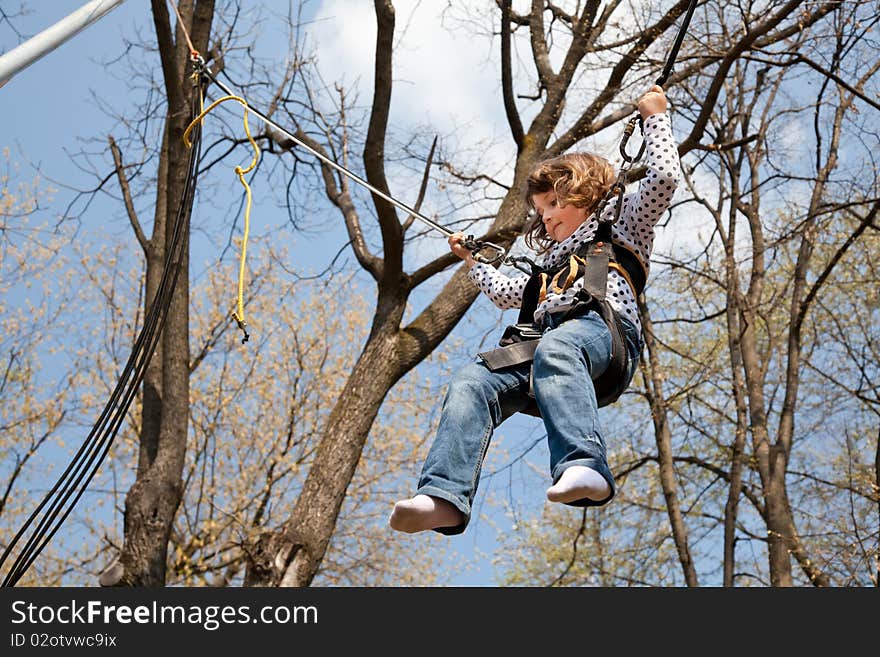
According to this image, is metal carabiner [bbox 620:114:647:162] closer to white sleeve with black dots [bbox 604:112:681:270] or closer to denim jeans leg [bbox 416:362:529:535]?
white sleeve with black dots [bbox 604:112:681:270]

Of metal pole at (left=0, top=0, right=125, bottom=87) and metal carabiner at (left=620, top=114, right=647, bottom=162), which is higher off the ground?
metal pole at (left=0, top=0, right=125, bottom=87)

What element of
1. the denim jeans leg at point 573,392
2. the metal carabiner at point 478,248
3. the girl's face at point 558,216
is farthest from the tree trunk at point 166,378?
the denim jeans leg at point 573,392

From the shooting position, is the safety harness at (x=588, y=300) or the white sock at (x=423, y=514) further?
the safety harness at (x=588, y=300)

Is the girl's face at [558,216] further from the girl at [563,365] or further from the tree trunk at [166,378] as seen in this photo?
the tree trunk at [166,378]

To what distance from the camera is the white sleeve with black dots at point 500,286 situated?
136 inches

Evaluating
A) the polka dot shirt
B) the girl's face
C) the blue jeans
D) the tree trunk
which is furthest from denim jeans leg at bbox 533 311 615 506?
the tree trunk

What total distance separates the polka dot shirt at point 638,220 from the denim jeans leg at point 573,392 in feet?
0.54

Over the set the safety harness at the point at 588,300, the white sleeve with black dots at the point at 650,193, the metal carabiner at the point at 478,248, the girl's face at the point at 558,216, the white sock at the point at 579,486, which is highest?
the metal carabiner at the point at 478,248

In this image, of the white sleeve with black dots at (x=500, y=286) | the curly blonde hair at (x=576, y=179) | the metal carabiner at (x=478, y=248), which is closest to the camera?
the curly blonde hair at (x=576, y=179)

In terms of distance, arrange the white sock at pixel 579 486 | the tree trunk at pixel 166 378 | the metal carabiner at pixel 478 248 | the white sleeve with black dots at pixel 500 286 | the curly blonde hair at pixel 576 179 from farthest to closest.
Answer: the tree trunk at pixel 166 378 → the metal carabiner at pixel 478 248 → the white sleeve with black dots at pixel 500 286 → the curly blonde hair at pixel 576 179 → the white sock at pixel 579 486

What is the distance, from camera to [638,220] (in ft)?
10.2

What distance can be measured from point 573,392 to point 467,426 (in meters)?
0.33

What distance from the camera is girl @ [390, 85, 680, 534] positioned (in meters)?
2.62

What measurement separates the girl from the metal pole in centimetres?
167
